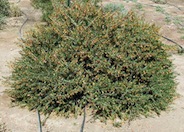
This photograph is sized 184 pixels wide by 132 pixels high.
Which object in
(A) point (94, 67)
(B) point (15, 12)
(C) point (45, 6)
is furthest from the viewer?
(B) point (15, 12)

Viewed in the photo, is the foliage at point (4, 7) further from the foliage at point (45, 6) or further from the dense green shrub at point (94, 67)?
the dense green shrub at point (94, 67)

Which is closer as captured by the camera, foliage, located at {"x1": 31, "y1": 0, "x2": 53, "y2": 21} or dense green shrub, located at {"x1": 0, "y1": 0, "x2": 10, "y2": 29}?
foliage, located at {"x1": 31, "y1": 0, "x2": 53, "y2": 21}

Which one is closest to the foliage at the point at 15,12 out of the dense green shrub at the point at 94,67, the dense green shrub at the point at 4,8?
the dense green shrub at the point at 4,8

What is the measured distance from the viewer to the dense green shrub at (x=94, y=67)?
269 inches

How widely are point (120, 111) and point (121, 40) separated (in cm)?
158

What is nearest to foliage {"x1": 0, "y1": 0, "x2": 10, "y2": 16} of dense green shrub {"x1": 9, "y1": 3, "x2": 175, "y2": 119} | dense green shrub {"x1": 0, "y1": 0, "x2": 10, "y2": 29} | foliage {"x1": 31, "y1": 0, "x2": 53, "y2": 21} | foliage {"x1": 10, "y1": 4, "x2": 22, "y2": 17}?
dense green shrub {"x1": 0, "y1": 0, "x2": 10, "y2": 29}

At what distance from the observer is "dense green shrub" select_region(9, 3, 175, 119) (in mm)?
6840

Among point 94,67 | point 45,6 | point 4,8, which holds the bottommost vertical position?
point 4,8

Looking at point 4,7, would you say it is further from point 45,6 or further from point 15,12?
point 45,6

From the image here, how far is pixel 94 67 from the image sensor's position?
6961 millimetres

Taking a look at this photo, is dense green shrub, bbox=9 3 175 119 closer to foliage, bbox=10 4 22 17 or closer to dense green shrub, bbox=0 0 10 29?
dense green shrub, bbox=0 0 10 29

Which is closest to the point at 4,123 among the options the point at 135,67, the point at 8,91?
the point at 8,91

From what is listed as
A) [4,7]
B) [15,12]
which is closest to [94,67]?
[4,7]

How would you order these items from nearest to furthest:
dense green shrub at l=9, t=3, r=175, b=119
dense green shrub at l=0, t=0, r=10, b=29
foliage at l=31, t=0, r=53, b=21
Answer: dense green shrub at l=9, t=3, r=175, b=119 → foliage at l=31, t=0, r=53, b=21 → dense green shrub at l=0, t=0, r=10, b=29
